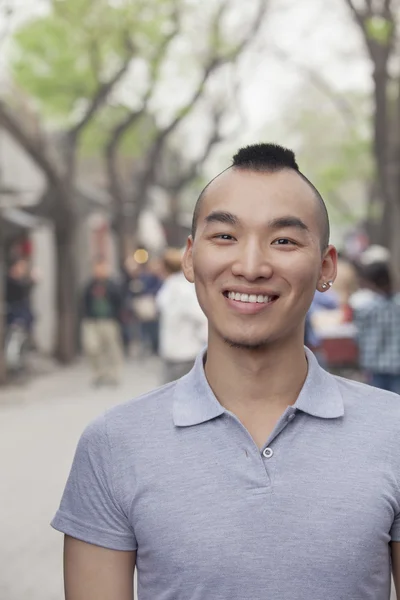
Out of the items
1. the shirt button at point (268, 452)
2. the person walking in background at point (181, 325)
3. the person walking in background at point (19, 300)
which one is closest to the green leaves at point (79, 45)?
the person walking in background at point (19, 300)

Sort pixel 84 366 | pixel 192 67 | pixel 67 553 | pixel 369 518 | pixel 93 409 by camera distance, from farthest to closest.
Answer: pixel 192 67 → pixel 84 366 → pixel 93 409 → pixel 67 553 → pixel 369 518

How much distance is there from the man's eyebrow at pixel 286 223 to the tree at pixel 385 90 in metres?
12.6

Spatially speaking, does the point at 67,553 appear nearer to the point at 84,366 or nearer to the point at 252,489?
the point at 252,489

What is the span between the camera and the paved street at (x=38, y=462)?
22.6ft

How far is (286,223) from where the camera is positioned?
2.36 m

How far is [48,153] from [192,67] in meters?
7.53

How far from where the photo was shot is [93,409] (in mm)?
14867

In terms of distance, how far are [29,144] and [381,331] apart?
40.0ft

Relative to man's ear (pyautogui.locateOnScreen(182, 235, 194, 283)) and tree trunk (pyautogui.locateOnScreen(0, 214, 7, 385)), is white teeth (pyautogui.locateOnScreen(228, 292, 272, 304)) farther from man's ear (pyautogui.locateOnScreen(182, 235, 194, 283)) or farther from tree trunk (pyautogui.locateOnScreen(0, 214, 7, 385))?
tree trunk (pyautogui.locateOnScreen(0, 214, 7, 385))

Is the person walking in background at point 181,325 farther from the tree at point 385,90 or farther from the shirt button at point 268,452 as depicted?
the shirt button at point 268,452

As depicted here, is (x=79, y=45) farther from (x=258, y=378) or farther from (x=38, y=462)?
(x=258, y=378)

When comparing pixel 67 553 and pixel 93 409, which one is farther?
pixel 93 409

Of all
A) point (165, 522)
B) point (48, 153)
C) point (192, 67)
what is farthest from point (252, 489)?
point (192, 67)

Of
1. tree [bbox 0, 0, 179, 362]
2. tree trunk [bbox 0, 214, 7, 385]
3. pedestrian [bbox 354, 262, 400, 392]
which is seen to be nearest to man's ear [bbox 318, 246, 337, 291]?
pedestrian [bbox 354, 262, 400, 392]
